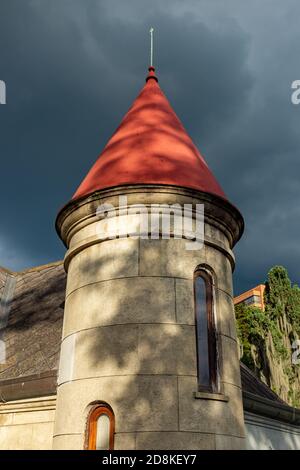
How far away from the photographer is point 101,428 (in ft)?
17.4

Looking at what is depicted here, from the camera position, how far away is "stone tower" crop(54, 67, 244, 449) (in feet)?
16.9

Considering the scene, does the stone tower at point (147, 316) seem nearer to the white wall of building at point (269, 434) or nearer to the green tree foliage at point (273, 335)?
the white wall of building at point (269, 434)

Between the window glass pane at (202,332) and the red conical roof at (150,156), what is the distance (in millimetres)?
1433

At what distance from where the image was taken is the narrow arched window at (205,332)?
5.66 meters

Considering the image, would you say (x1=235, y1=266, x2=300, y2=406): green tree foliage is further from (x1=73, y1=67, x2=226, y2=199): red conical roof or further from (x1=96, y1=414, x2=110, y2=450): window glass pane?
(x1=96, y1=414, x2=110, y2=450): window glass pane

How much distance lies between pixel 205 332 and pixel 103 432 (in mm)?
1813

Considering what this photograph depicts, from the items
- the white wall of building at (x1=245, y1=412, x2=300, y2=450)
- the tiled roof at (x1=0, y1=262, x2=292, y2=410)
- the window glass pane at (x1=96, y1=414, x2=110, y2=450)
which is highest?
the tiled roof at (x1=0, y1=262, x2=292, y2=410)

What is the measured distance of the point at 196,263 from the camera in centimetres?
604

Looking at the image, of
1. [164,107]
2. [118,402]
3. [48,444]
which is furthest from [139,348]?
[164,107]

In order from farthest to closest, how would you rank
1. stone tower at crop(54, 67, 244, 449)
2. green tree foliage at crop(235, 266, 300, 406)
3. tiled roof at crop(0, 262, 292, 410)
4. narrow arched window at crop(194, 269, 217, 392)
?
1. green tree foliage at crop(235, 266, 300, 406)
2. tiled roof at crop(0, 262, 292, 410)
3. narrow arched window at crop(194, 269, 217, 392)
4. stone tower at crop(54, 67, 244, 449)

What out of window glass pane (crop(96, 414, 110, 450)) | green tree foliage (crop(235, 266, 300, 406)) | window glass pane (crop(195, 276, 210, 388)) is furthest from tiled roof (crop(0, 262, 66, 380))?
green tree foliage (crop(235, 266, 300, 406))

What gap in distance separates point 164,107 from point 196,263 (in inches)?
138

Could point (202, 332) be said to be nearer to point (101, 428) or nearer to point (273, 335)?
point (101, 428)
